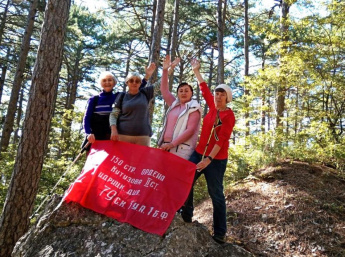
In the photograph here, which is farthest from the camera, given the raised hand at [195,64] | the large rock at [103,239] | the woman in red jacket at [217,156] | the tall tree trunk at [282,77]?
the tall tree trunk at [282,77]

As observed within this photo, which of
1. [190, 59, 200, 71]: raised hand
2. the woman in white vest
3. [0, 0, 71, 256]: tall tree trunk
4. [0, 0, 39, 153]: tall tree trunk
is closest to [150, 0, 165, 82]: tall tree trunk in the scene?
[0, 0, 71, 256]: tall tree trunk

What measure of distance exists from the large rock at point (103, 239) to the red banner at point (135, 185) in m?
0.10

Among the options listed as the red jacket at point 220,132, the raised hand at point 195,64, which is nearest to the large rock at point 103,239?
the red jacket at point 220,132

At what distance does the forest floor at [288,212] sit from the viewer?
4261 millimetres

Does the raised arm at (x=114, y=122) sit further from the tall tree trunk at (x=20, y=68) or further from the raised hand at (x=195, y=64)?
the tall tree trunk at (x=20, y=68)

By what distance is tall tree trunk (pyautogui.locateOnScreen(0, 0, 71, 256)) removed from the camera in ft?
15.4

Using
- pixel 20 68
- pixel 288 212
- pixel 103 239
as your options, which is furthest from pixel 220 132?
pixel 20 68

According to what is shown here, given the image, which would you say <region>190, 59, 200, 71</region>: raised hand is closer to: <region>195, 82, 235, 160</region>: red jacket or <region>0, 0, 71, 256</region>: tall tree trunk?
<region>195, 82, 235, 160</region>: red jacket

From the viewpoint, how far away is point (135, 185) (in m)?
3.69

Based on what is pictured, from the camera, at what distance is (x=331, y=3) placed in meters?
7.08

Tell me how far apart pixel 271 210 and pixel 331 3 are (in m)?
5.47

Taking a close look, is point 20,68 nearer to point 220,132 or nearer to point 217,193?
point 220,132

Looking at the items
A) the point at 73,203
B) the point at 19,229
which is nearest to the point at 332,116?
the point at 73,203

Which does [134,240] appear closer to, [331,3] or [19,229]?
[19,229]
